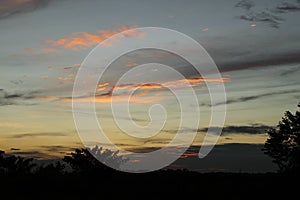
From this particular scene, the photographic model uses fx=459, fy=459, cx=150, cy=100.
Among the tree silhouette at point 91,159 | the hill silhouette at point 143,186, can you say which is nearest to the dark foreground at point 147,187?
the hill silhouette at point 143,186

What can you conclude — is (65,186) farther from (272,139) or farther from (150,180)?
(272,139)

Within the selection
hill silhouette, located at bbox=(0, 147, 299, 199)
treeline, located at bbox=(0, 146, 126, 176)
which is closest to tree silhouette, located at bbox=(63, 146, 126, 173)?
treeline, located at bbox=(0, 146, 126, 176)

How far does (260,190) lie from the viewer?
61.9 feet

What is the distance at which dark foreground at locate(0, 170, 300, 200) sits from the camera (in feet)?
60.1

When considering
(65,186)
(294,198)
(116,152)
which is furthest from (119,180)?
(116,152)

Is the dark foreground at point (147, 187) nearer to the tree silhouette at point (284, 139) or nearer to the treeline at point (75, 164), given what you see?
the treeline at point (75, 164)

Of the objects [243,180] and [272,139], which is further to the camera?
[272,139]

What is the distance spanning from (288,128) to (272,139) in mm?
2503

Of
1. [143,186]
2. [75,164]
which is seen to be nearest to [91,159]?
[75,164]

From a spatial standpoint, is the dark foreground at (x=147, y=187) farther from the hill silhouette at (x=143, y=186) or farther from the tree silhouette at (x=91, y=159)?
the tree silhouette at (x=91, y=159)

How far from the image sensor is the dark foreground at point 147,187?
722 inches

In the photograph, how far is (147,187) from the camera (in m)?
20.2

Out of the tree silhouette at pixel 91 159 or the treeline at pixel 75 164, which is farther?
the tree silhouette at pixel 91 159

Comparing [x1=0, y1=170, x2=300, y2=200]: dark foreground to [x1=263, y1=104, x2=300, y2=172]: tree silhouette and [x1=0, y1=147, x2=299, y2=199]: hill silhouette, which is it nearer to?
[x1=0, y1=147, x2=299, y2=199]: hill silhouette
